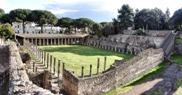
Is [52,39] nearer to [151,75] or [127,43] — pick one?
[127,43]

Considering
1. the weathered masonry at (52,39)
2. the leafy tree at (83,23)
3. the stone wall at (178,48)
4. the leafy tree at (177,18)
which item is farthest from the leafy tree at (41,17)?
the stone wall at (178,48)

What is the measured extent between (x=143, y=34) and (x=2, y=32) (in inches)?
1201

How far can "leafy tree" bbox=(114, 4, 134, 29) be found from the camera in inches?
2849

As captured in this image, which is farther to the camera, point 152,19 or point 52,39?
point 152,19

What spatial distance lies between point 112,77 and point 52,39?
49.8 meters

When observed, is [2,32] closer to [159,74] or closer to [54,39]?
[54,39]

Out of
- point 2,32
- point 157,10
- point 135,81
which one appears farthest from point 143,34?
point 135,81

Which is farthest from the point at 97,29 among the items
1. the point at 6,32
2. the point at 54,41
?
the point at 6,32

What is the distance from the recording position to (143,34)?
194 feet

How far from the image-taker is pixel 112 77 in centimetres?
2208

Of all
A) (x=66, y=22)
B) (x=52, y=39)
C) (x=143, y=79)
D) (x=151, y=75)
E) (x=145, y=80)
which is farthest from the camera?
(x=66, y=22)

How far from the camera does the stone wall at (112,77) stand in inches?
727

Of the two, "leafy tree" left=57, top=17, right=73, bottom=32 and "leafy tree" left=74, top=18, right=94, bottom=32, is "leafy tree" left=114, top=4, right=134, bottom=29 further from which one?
"leafy tree" left=57, top=17, right=73, bottom=32

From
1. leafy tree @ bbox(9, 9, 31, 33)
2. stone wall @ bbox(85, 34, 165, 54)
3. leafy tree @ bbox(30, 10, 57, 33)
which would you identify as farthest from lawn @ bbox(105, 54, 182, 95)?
leafy tree @ bbox(9, 9, 31, 33)
